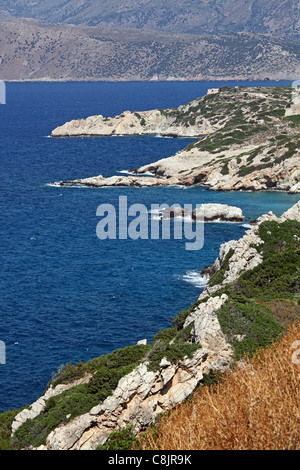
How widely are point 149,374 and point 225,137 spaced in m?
101

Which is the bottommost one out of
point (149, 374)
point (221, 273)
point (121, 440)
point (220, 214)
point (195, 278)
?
point (121, 440)

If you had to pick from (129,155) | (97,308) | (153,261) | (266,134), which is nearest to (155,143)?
(129,155)

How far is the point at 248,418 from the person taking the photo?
795 inches

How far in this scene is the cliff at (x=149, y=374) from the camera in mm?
27750

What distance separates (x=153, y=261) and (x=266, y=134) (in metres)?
63.7

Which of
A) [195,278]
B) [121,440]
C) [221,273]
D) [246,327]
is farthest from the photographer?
[195,278]

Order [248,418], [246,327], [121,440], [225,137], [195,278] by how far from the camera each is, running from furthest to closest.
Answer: [225,137]
[195,278]
[246,327]
[121,440]
[248,418]

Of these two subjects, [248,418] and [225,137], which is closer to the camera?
[248,418]

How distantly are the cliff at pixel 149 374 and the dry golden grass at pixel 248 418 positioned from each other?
12.0 ft

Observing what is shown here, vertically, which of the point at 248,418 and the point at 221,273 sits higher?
the point at 221,273

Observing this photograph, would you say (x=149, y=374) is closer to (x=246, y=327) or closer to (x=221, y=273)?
(x=246, y=327)

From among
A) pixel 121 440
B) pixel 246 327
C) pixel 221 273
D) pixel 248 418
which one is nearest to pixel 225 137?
pixel 221 273

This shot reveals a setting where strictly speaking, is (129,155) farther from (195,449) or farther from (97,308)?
(195,449)

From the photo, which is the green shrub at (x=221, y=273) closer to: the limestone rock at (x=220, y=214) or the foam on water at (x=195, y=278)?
the foam on water at (x=195, y=278)
